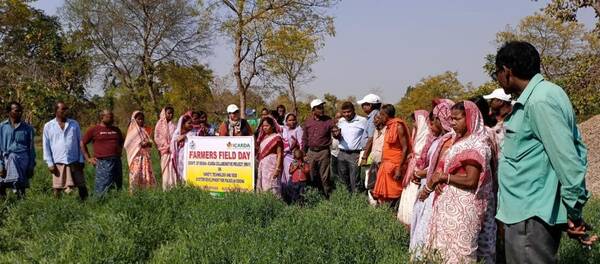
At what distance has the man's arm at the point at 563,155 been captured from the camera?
269 centimetres

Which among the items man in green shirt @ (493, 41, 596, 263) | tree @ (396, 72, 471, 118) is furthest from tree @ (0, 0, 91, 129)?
tree @ (396, 72, 471, 118)

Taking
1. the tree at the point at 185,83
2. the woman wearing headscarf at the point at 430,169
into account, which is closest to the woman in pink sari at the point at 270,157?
the woman wearing headscarf at the point at 430,169

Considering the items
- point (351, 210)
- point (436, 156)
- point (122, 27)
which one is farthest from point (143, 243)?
point (122, 27)

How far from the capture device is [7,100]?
2030 centimetres

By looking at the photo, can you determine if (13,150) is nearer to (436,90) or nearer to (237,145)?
(237,145)

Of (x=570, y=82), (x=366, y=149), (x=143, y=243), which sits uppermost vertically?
(x=570, y=82)

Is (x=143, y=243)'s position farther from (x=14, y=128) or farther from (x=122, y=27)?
(x=122, y=27)

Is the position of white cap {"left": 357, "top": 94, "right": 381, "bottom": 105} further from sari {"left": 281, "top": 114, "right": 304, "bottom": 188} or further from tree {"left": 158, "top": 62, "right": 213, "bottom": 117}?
tree {"left": 158, "top": 62, "right": 213, "bottom": 117}

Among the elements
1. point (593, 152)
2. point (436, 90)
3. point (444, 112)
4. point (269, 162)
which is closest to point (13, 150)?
point (269, 162)

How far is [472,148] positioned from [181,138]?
18.6 ft

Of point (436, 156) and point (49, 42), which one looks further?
point (49, 42)

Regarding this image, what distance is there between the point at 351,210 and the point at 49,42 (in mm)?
27353

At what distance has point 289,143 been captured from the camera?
8.38m

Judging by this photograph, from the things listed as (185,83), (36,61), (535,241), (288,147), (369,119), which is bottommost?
(535,241)
